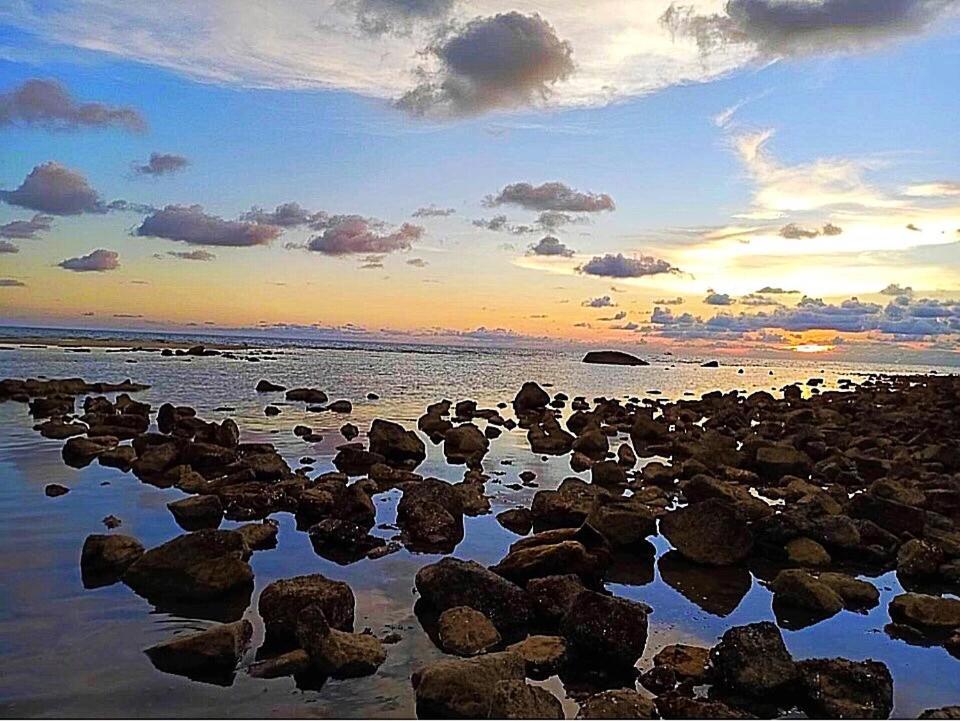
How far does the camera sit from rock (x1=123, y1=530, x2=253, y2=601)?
793 cm

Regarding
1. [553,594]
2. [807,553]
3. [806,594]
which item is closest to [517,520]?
[553,594]

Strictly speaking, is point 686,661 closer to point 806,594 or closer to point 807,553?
point 806,594

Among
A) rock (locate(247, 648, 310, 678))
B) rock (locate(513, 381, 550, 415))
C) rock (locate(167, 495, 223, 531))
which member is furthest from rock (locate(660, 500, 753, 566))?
rock (locate(513, 381, 550, 415))

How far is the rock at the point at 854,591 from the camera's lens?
28.2 feet

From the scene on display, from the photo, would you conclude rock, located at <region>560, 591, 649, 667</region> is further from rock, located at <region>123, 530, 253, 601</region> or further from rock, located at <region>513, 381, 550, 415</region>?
rock, located at <region>513, 381, 550, 415</region>

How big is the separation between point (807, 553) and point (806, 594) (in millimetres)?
1905

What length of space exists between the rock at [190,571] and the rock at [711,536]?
546 cm

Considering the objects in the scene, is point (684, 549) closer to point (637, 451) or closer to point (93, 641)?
point (93, 641)

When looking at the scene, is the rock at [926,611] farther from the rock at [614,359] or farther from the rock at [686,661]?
the rock at [614,359]

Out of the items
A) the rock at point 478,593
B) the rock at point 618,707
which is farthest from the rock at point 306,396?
the rock at point 618,707

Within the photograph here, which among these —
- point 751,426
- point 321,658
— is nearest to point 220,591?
point 321,658

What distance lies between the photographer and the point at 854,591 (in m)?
8.72

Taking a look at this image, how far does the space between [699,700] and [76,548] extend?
7.54 m

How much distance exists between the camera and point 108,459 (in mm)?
15250
